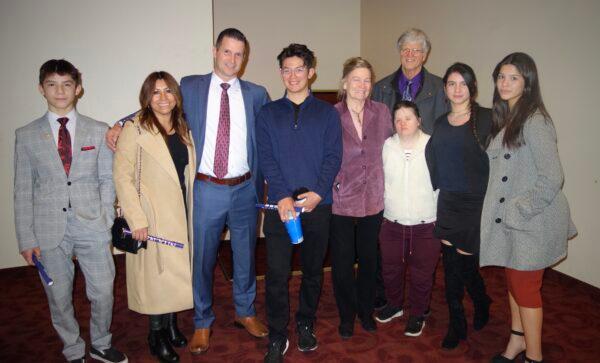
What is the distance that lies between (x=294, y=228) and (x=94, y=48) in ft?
8.72

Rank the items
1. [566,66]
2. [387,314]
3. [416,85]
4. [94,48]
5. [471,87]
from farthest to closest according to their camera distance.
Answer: [94,48] < [566,66] < [416,85] < [387,314] < [471,87]

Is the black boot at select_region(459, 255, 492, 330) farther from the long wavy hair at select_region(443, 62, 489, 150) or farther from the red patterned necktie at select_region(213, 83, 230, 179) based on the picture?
the red patterned necktie at select_region(213, 83, 230, 179)

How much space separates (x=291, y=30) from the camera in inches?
218

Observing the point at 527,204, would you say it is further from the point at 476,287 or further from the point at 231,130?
the point at 231,130

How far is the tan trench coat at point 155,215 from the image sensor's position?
2.11 meters

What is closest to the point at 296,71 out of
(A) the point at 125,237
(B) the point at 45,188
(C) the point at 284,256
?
(C) the point at 284,256

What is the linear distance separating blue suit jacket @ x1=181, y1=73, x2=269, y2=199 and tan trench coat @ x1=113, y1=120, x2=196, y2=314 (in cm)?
14

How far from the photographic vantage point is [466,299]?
10.3 feet

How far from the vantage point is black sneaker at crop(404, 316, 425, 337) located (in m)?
2.61

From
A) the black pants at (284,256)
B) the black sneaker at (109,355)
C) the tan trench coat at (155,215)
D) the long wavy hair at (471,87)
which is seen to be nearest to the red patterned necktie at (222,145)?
the tan trench coat at (155,215)

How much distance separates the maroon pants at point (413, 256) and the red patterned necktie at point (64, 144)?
1.91 meters

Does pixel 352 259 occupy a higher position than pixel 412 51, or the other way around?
pixel 412 51

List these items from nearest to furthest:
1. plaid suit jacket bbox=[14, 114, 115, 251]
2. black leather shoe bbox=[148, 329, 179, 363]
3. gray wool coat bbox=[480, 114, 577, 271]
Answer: gray wool coat bbox=[480, 114, 577, 271] < plaid suit jacket bbox=[14, 114, 115, 251] < black leather shoe bbox=[148, 329, 179, 363]

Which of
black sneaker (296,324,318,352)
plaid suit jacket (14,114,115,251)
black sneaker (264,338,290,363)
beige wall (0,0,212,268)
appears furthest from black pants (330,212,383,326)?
beige wall (0,0,212,268)
